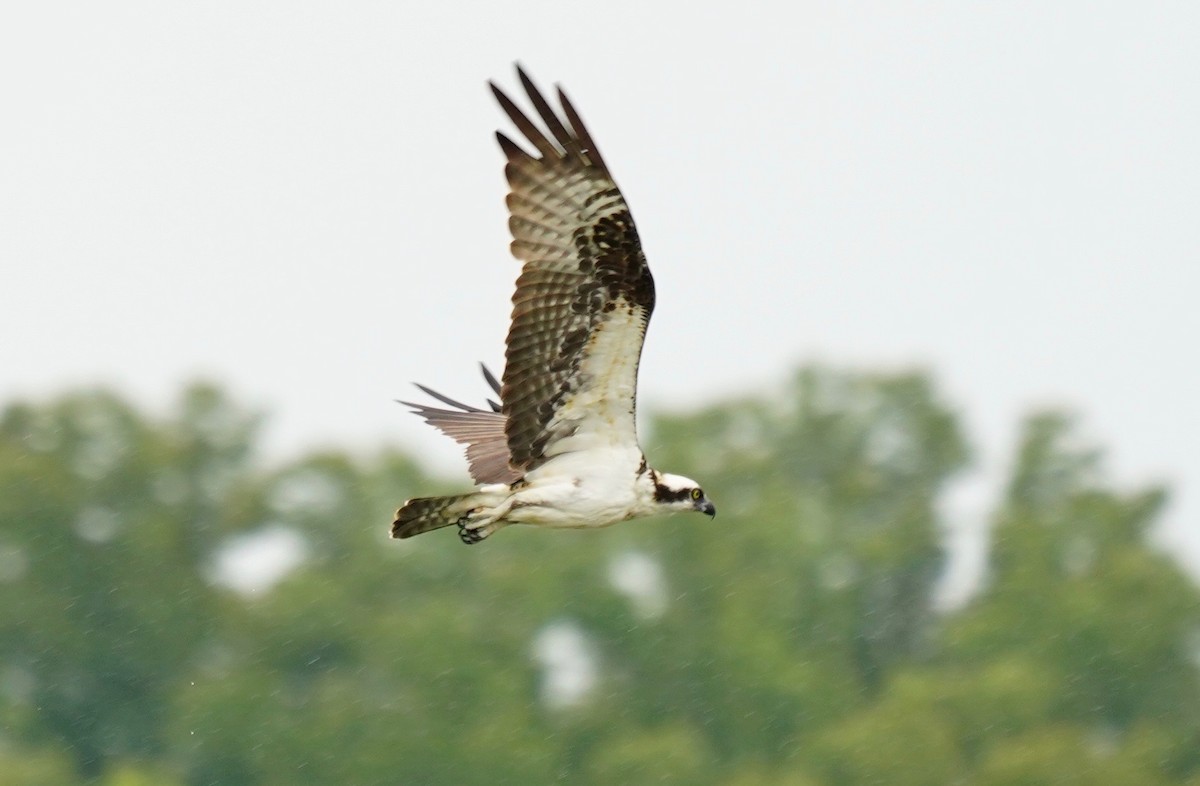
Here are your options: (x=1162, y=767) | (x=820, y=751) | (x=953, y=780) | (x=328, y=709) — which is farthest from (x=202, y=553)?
(x=1162, y=767)

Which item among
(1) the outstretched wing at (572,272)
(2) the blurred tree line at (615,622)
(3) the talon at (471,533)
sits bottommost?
(3) the talon at (471,533)

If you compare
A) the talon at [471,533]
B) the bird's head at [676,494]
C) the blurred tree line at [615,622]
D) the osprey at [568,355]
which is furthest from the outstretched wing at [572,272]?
the blurred tree line at [615,622]

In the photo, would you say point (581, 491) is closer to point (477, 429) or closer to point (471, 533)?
point (471, 533)

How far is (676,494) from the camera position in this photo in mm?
10000

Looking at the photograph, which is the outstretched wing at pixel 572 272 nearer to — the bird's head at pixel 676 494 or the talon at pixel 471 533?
the bird's head at pixel 676 494

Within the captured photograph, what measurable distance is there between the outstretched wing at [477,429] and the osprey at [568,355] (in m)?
0.92

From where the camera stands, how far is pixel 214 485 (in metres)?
41.4

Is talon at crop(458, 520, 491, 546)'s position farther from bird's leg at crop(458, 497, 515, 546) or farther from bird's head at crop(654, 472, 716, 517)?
bird's head at crop(654, 472, 716, 517)

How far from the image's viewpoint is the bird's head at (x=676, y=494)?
392 inches

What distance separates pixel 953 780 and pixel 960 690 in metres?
3.14

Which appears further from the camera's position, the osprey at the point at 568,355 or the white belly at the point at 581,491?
the white belly at the point at 581,491

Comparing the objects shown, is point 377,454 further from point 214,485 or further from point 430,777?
point 430,777

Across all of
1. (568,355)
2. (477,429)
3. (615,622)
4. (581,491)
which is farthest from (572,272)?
(615,622)

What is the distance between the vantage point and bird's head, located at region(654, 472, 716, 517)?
997cm
